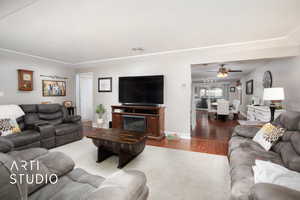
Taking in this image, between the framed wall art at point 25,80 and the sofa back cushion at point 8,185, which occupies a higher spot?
the framed wall art at point 25,80

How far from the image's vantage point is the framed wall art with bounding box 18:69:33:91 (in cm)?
402

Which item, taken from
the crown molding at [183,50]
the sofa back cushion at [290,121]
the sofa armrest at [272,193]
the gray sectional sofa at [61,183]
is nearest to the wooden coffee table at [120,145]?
the gray sectional sofa at [61,183]

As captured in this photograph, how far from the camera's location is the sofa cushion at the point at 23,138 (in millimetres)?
2557

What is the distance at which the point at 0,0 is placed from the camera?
1726 mm

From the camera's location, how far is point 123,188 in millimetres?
898

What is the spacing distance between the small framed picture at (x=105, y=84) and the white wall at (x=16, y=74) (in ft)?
4.81

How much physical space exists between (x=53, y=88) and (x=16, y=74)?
105cm

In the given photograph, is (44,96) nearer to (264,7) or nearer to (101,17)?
(101,17)

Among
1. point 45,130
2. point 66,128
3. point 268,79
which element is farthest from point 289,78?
point 45,130

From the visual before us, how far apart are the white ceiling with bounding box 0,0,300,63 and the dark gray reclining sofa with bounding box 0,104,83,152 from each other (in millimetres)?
1686

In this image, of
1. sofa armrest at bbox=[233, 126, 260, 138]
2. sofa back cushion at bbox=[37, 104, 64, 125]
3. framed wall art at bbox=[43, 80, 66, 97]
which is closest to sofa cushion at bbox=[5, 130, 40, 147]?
sofa back cushion at bbox=[37, 104, 64, 125]

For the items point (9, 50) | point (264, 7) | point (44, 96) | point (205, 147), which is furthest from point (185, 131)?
point (9, 50)

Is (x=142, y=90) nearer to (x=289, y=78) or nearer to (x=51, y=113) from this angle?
(x=51, y=113)

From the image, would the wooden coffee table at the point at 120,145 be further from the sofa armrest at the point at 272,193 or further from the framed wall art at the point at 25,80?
the framed wall art at the point at 25,80
